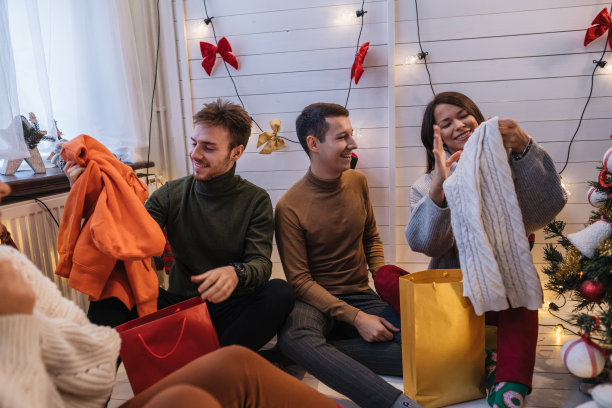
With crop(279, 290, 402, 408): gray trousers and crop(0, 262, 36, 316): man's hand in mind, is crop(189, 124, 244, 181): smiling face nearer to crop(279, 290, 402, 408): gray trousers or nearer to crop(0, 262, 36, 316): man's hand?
crop(279, 290, 402, 408): gray trousers

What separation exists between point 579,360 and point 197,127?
1426 mm

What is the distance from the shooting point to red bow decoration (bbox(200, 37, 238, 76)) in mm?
2338

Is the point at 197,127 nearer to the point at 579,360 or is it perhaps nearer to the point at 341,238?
the point at 341,238

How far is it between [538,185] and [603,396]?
1.92 ft

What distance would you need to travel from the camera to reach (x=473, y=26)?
219 centimetres

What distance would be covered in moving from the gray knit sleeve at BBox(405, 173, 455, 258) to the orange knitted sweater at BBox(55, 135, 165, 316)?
836 millimetres

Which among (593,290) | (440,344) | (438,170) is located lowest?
(440,344)

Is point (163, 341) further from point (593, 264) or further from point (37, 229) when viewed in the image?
point (593, 264)

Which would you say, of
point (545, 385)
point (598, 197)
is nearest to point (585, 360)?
point (545, 385)

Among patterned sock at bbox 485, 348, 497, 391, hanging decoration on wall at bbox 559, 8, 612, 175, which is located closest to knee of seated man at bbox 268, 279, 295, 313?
patterned sock at bbox 485, 348, 497, 391

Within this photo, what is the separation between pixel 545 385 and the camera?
1562 millimetres

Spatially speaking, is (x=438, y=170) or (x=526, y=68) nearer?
(x=438, y=170)

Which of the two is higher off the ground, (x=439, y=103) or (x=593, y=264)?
(x=439, y=103)

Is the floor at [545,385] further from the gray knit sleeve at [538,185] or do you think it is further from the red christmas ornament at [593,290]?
the gray knit sleeve at [538,185]
